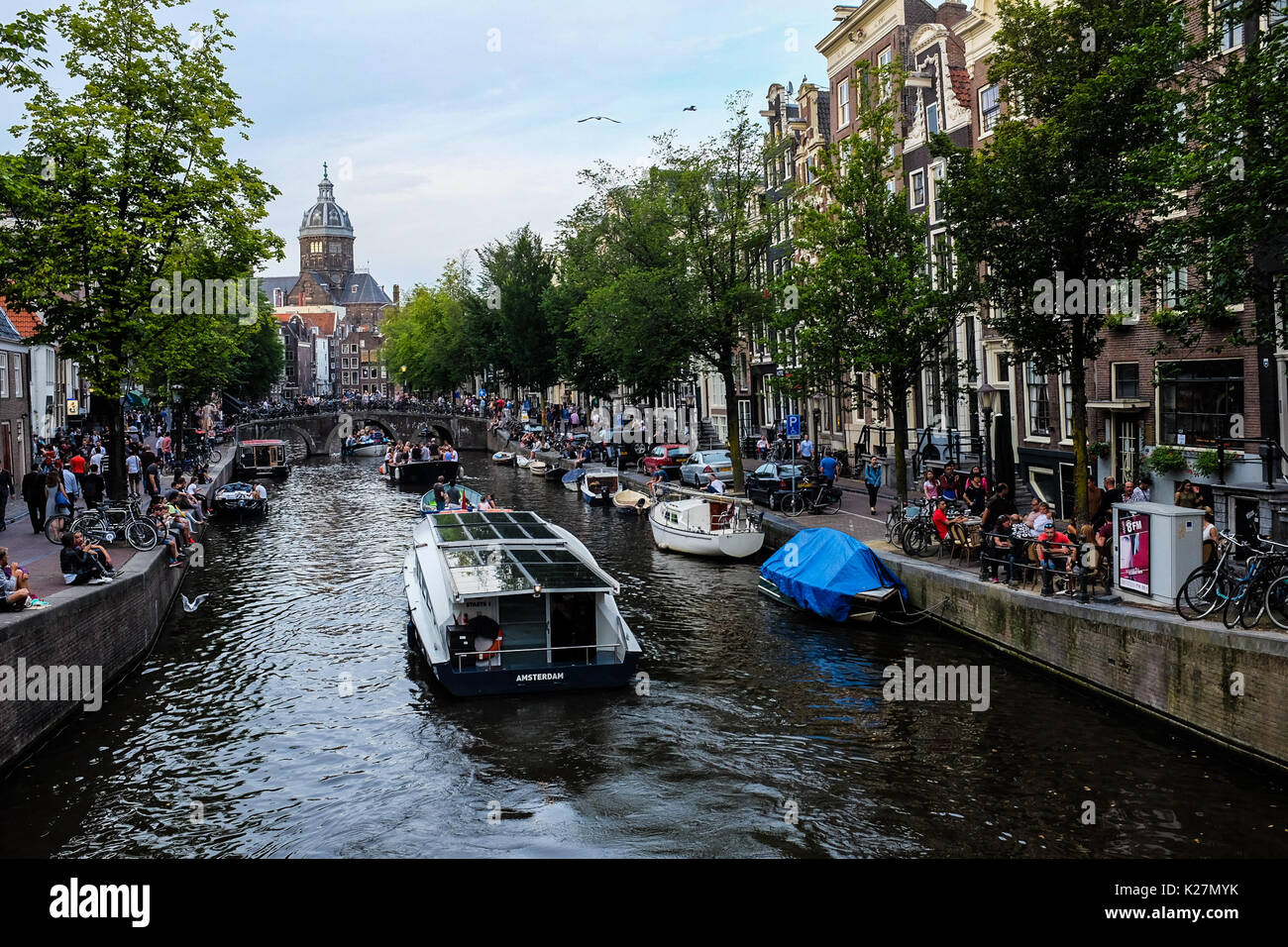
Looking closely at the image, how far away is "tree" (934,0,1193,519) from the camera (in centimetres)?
1998

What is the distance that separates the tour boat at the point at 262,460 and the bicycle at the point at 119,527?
119 feet

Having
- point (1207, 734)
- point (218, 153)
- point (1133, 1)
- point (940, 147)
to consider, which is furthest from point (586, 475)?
point (1207, 734)

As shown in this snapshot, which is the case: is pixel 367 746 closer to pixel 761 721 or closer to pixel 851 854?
pixel 761 721

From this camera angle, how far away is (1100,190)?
20297 millimetres

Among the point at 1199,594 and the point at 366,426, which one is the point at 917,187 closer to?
the point at 1199,594

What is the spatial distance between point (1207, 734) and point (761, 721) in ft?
20.6

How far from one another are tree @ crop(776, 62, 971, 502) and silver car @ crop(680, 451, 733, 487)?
44.1 ft

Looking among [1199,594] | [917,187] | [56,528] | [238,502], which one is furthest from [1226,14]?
[238,502]

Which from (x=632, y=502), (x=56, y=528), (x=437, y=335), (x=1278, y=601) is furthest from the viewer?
(x=437, y=335)

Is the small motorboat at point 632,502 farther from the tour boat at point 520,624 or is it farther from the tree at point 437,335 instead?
the tree at point 437,335

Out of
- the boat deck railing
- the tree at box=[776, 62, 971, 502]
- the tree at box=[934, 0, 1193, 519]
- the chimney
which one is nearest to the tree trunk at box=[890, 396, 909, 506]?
the tree at box=[776, 62, 971, 502]

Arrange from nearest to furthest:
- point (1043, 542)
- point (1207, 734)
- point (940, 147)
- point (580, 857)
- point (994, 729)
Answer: point (580, 857)
point (1207, 734)
point (994, 729)
point (1043, 542)
point (940, 147)

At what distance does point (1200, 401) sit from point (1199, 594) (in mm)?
12805

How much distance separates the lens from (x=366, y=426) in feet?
324
